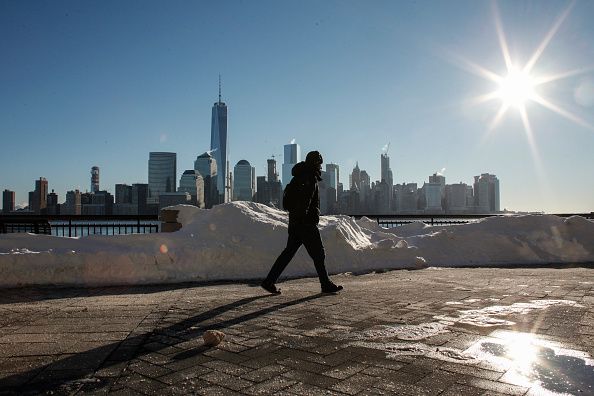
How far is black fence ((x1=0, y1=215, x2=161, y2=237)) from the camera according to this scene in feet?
37.4

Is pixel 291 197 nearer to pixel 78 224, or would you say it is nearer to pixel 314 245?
pixel 314 245

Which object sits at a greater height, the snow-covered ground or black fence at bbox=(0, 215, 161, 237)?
black fence at bbox=(0, 215, 161, 237)

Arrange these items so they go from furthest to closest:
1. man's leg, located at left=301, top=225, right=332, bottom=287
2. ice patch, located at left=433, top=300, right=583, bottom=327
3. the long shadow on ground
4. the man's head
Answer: the man's head, man's leg, located at left=301, top=225, right=332, bottom=287, ice patch, located at left=433, top=300, right=583, bottom=327, the long shadow on ground

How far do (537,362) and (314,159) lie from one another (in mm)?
3874

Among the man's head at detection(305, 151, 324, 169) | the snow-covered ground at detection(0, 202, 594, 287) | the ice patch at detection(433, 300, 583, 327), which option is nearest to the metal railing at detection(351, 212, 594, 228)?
the snow-covered ground at detection(0, 202, 594, 287)

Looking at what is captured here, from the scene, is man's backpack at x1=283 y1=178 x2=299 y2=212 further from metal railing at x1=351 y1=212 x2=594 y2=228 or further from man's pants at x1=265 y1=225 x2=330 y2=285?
metal railing at x1=351 y1=212 x2=594 y2=228

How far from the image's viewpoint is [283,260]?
5918 millimetres

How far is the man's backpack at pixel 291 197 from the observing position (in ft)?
19.6

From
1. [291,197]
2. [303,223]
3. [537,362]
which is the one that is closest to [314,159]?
[291,197]

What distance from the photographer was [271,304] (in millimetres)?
5078

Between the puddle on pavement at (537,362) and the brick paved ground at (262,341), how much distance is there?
7 cm

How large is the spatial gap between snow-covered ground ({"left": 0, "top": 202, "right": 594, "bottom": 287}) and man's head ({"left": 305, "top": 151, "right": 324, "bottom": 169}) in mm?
3019

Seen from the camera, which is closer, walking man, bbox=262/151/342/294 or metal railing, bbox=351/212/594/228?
walking man, bbox=262/151/342/294

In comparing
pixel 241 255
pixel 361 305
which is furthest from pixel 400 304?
pixel 241 255
